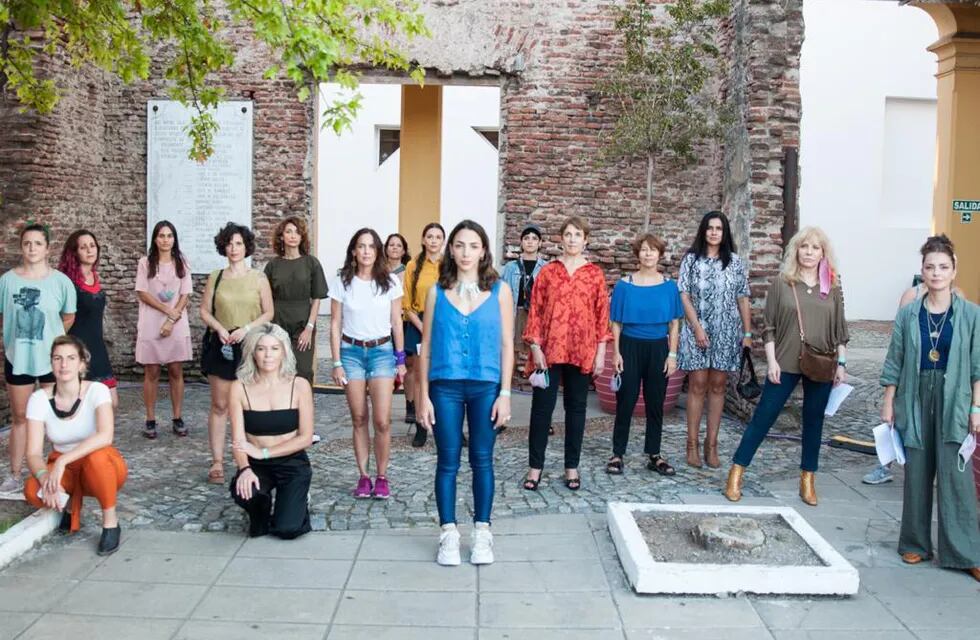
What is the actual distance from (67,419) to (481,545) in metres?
2.39

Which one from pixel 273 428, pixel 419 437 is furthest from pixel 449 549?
pixel 419 437

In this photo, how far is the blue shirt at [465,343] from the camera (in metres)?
5.20

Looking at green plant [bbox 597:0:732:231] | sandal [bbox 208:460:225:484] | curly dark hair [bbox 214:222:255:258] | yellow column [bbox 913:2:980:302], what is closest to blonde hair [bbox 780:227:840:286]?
curly dark hair [bbox 214:222:255:258]

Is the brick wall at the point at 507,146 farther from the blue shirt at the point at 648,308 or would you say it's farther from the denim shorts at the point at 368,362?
the denim shorts at the point at 368,362

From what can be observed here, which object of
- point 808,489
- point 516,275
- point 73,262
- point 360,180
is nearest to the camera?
point 808,489

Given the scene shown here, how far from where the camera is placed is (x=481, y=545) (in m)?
5.20

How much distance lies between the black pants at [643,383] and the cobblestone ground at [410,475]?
9.8 inches

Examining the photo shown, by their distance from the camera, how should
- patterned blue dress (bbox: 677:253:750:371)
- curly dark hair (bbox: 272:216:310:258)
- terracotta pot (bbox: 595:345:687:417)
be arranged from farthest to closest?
terracotta pot (bbox: 595:345:687:417)
curly dark hair (bbox: 272:216:310:258)
patterned blue dress (bbox: 677:253:750:371)

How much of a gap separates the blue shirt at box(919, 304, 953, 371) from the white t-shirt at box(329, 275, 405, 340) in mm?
3155

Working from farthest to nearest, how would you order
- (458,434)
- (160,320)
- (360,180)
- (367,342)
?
(360,180), (160,320), (367,342), (458,434)

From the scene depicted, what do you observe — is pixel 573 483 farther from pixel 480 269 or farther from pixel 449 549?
pixel 480 269

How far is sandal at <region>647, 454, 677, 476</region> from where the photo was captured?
7.08 meters

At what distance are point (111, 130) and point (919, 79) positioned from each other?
14860 millimetres

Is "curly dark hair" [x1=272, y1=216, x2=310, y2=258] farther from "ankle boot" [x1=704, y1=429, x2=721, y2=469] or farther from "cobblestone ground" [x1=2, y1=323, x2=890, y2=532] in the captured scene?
"ankle boot" [x1=704, y1=429, x2=721, y2=469]
